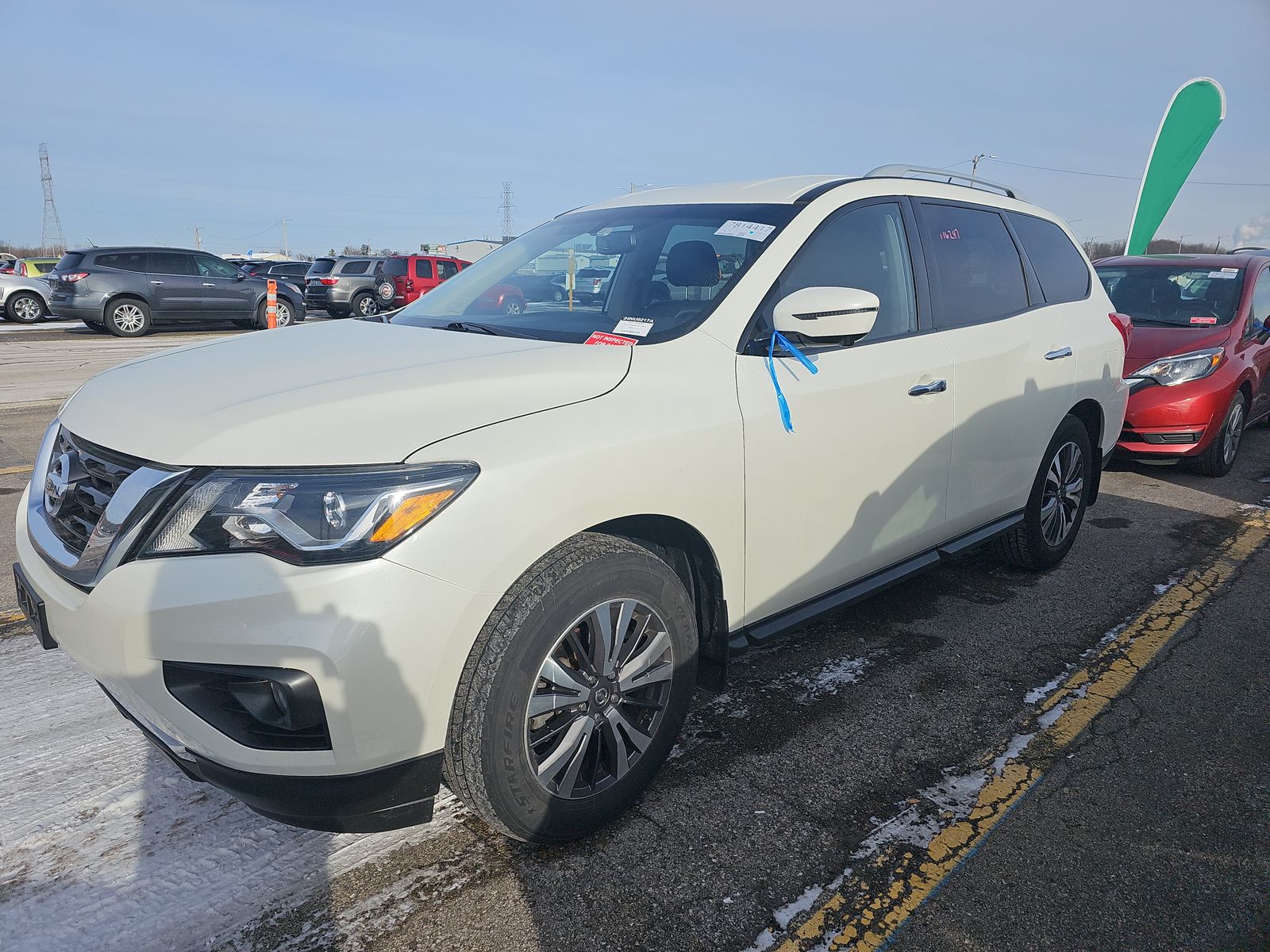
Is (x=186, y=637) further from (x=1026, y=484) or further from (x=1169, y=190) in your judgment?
(x=1169, y=190)

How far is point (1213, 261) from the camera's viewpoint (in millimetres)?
7504

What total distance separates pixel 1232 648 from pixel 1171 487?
3268mm

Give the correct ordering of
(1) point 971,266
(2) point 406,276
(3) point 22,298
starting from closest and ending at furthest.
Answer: (1) point 971,266 → (3) point 22,298 → (2) point 406,276

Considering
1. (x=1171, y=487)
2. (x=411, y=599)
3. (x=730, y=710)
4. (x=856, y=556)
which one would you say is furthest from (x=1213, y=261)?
(x=411, y=599)

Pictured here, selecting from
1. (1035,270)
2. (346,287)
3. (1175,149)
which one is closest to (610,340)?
(1035,270)

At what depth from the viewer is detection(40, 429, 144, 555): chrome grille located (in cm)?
210

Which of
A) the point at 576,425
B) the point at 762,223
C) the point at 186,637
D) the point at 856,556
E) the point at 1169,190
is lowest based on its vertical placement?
the point at 856,556

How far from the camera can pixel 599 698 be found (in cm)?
235

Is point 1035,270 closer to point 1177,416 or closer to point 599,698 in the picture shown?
point 1177,416

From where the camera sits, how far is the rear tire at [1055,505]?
4316mm

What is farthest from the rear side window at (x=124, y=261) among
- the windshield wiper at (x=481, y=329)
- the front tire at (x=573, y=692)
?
the front tire at (x=573, y=692)

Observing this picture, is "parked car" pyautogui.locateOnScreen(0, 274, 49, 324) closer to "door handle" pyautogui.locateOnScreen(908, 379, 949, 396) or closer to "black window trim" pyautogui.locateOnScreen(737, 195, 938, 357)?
"black window trim" pyautogui.locateOnScreen(737, 195, 938, 357)

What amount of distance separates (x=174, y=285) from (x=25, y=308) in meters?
5.63

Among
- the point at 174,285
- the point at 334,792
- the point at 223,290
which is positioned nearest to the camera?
the point at 334,792
